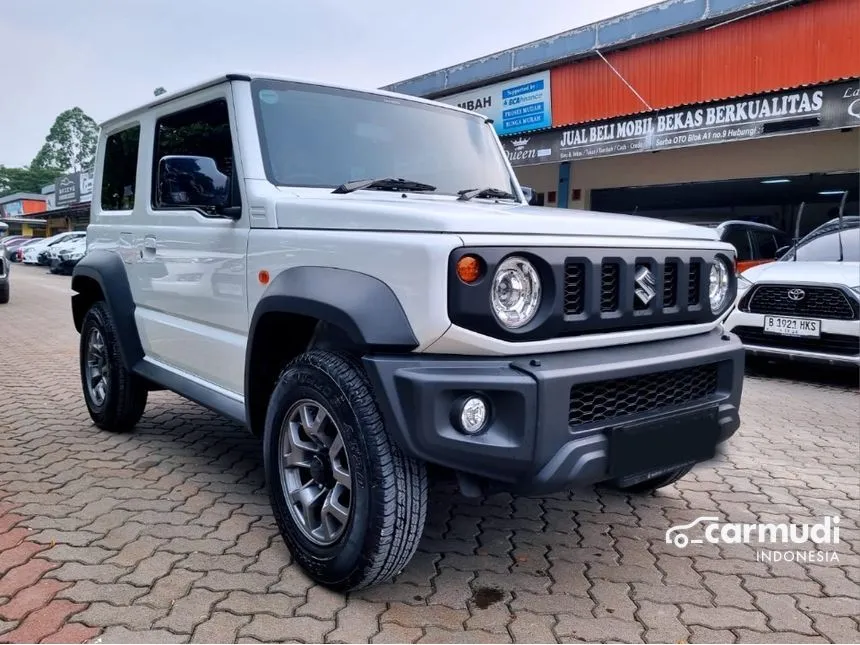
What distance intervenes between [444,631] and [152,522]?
1511 millimetres

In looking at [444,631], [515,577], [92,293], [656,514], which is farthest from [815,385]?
[92,293]

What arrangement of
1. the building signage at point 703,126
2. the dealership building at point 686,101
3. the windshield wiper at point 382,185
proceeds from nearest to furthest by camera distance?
the windshield wiper at point 382,185 < the building signage at point 703,126 < the dealership building at point 686,101

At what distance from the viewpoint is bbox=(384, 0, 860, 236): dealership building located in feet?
33.8

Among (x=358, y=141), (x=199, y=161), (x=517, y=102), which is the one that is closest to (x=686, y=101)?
(x=517, y=102)

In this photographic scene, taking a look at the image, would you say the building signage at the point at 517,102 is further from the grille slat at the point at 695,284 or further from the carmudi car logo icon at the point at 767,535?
the grille slat at the point at 695,284

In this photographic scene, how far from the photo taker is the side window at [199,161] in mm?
3076

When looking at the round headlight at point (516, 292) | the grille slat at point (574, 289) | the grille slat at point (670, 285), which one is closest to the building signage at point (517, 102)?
the grille slat at point (670, 285)

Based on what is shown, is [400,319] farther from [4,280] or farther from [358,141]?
[4,280]

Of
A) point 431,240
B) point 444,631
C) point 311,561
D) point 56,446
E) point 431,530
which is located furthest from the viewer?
point 56,446

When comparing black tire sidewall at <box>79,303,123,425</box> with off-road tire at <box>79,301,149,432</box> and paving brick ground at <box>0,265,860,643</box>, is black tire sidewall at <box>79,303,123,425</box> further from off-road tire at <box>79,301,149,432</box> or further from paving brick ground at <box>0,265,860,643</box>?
paving brick ground at <box>0,265,860,643</box>

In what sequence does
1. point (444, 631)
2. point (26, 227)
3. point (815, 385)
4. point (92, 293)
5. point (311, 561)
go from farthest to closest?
point (26, 227) → point (815, 385) → point (92, 293) → point (311, 561) → point (444, 631)

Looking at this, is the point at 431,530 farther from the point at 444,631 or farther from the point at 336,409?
the point at 336,409

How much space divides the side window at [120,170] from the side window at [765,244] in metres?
7.77

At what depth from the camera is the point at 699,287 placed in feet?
9.17
